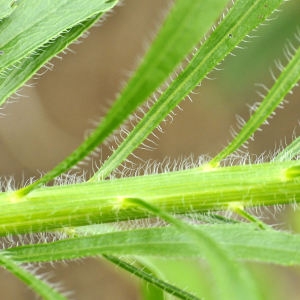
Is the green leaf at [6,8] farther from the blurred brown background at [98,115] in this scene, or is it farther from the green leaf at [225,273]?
the blurred brown background at [98,115]

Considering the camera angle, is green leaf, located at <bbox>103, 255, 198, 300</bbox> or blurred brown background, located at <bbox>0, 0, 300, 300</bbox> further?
blurred brown background, located at <bbox>0, 0, 300, 300</bbox>

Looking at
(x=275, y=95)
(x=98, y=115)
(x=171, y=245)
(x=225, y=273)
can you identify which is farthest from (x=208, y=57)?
(x=98, y=115)

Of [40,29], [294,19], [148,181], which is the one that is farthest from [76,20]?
[294,19]

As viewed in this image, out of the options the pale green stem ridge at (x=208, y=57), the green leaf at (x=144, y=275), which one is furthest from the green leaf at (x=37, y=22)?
the green leaf at (x=144, y=275)

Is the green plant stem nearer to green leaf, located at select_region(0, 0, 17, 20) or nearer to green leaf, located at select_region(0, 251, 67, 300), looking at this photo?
green leaf, located at select_region(0, 251, 67, 300)

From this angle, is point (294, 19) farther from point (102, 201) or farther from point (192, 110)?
point (102, 201)

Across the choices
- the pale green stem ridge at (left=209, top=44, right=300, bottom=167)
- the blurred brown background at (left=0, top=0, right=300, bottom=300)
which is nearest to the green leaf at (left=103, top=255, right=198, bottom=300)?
the pale green stem ridge at (left=209, top=44, right=300, bottom=167)
